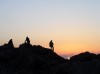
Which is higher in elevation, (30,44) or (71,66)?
(30,44)

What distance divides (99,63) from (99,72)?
119 inches

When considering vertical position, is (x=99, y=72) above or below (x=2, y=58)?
below

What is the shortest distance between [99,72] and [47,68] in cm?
1224

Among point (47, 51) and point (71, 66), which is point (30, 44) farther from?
point (71, 66)

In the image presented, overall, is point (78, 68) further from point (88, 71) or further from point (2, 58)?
point (2, 58)

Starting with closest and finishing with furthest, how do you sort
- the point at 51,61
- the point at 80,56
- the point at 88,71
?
the point at 88,71
the point at 51,61
the point at 80,56

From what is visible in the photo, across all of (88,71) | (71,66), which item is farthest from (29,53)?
(88,71)

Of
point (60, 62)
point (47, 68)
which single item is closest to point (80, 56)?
point (60, 62)

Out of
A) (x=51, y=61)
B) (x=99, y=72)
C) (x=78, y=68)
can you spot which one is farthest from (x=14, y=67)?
(x=99, y=72)

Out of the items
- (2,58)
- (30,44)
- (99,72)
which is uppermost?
(30,44)

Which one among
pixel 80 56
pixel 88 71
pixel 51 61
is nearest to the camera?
pixel 88 71

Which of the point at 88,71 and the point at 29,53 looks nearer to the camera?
the point at 88,71

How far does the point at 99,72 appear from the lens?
61781 mm

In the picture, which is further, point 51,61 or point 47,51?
point 47,51
